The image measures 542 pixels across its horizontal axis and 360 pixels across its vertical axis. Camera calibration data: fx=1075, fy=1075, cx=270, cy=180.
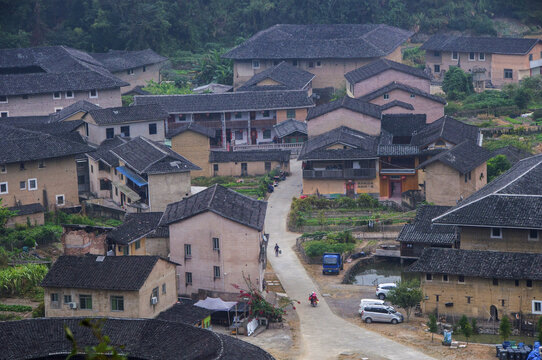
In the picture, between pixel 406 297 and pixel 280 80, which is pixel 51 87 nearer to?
pixel 280 80

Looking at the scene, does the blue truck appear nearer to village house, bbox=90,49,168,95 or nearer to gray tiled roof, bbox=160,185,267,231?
gray tiled roof, bbox=160,185,267,231

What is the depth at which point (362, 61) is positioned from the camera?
80.5 m

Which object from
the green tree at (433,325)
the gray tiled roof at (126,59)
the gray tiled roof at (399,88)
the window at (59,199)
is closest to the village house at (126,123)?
the window at (59,199)

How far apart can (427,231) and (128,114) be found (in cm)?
2206

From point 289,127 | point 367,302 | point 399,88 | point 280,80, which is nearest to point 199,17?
point 280,80

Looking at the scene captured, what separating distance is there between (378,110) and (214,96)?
11.8 metres

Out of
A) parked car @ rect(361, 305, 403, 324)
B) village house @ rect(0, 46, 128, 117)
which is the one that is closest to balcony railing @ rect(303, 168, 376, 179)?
parked car @ rect(361, 305, 403, 324)

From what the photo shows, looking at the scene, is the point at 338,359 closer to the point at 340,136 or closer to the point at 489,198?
the point at 489,198

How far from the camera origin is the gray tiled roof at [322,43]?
3159 inches

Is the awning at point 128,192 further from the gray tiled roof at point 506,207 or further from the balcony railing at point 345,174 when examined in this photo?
the gray tiled roof at point 506,207

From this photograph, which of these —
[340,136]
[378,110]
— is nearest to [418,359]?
[340,136]

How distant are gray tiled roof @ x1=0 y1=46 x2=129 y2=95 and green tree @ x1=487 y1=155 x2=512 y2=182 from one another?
2723 cm

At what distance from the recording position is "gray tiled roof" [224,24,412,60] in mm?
80250

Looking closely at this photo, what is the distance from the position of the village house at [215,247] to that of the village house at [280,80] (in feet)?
99.3
